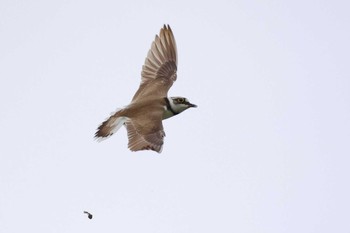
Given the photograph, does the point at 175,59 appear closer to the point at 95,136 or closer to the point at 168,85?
the point at 168,85

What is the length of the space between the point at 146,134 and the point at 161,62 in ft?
13.0

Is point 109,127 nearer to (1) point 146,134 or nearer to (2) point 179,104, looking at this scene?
(1) point 146,134

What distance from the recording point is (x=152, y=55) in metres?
19.6

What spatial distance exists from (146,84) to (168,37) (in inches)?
44.9

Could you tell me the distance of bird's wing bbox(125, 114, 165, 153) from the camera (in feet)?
Answer: 50.6

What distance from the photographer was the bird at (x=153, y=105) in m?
15.8

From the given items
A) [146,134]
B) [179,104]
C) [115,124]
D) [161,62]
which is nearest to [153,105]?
[179,104]

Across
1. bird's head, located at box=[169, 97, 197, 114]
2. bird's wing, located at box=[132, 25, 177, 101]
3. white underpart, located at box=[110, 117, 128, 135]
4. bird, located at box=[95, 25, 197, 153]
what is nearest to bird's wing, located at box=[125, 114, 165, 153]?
bird, located at box=[95, 25, 197, 153]

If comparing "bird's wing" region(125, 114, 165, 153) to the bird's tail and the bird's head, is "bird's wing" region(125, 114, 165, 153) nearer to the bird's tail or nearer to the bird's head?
the bird's tail

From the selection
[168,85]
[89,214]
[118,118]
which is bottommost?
[89,214]

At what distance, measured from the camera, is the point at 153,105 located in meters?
17.4

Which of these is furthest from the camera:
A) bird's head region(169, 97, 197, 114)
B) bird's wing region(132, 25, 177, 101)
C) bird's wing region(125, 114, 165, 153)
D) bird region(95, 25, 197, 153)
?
bird's wing region(132, 25, 177, 101)

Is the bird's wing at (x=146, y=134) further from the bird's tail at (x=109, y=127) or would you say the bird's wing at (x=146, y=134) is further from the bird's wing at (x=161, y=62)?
the bird's wing at (x=161, y=62)

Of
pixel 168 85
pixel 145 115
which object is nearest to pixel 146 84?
pixel 168 85
